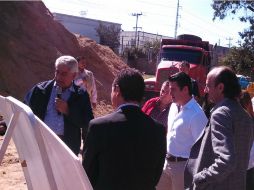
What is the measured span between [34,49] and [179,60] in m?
6.38

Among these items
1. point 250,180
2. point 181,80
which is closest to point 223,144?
point 181,80

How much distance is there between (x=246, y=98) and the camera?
191 inches

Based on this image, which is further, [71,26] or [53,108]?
[71,26]

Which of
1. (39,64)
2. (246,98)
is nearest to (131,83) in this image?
(246,98)

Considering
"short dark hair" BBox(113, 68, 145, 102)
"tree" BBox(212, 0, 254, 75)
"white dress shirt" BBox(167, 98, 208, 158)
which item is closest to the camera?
"short dark hair" BBox(113, 68, 145, 102)

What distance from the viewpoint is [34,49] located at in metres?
19.3

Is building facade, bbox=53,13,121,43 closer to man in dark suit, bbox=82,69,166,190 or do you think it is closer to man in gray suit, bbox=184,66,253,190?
man in gray suit, bbox=184,66,253,190

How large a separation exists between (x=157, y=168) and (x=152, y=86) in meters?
12.3

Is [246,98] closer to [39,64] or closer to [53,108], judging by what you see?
[53,108]

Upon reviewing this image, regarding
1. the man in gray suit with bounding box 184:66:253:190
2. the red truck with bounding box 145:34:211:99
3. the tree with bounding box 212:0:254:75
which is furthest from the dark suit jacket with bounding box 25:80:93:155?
the tree with bounding box 212:0:254:75

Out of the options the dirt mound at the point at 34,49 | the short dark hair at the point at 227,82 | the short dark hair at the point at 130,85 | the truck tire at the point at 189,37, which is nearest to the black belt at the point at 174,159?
the short dark hair at the point at 227,82

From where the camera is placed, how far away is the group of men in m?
2.74

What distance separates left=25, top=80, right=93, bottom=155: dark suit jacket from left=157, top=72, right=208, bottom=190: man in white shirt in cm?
77

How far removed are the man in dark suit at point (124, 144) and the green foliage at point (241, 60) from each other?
34.4 m
